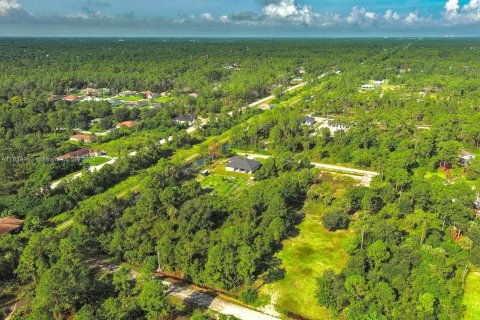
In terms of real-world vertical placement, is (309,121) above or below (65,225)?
above

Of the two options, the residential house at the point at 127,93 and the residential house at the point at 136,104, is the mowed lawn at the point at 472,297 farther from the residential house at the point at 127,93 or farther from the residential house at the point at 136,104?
the residential house at the point at 127,93

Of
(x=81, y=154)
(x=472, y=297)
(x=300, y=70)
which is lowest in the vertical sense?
(x=472, y=297)

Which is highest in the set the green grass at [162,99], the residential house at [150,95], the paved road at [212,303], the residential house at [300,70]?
the residential house at [300,70]

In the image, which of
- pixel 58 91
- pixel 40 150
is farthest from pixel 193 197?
pixel 58 91

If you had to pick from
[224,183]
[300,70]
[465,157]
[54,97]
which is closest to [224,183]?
[224,183]

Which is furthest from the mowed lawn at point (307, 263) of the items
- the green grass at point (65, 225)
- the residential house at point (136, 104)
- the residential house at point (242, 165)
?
the residential house at point (136, 104)

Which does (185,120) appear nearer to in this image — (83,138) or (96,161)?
(83,138)

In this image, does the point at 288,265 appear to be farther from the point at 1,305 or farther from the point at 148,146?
the point at 148,146
